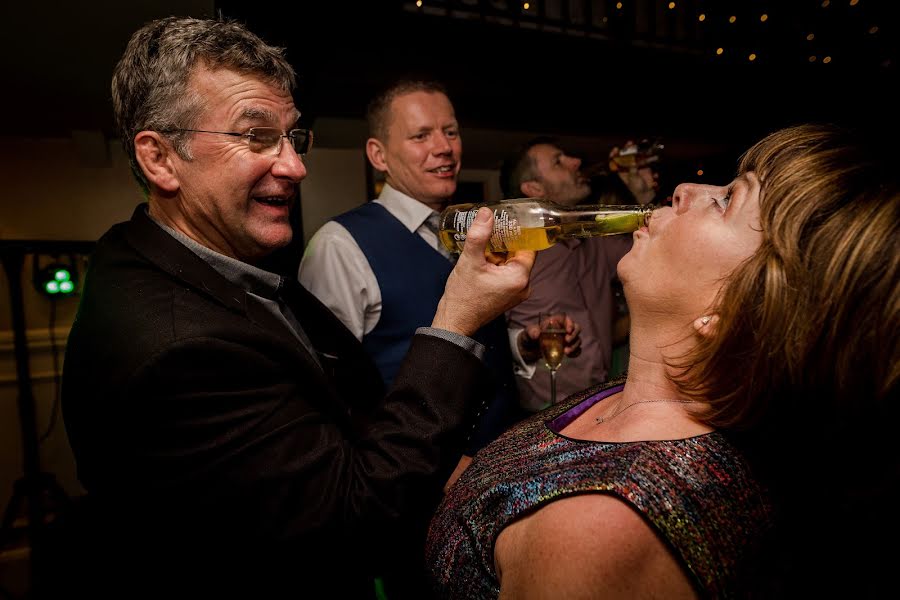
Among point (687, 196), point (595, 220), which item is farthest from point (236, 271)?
point (687, 196)

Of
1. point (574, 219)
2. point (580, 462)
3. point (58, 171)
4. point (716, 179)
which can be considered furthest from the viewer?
point (716, 179)

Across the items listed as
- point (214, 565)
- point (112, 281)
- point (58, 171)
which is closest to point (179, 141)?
point (112, 281)

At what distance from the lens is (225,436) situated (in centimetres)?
87

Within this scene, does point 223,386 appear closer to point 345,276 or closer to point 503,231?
point 503,231

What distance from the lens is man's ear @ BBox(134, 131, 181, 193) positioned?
3.67ft

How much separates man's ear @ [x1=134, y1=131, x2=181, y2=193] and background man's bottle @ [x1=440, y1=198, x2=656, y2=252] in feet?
2.25

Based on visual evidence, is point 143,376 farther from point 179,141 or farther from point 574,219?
point 574,219

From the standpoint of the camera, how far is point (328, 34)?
2127 millimetres

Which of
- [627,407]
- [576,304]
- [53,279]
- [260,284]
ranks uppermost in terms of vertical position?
[260,284]

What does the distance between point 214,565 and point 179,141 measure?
0.88 m

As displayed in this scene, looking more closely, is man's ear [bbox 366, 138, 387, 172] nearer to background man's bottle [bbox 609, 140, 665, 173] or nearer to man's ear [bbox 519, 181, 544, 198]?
man's ear [bbox 519, 181, 544, 198]

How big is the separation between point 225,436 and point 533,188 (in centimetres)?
257

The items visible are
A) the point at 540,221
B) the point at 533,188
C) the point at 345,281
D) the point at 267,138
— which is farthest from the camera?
the point at 533,188

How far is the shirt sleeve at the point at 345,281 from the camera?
187cm
